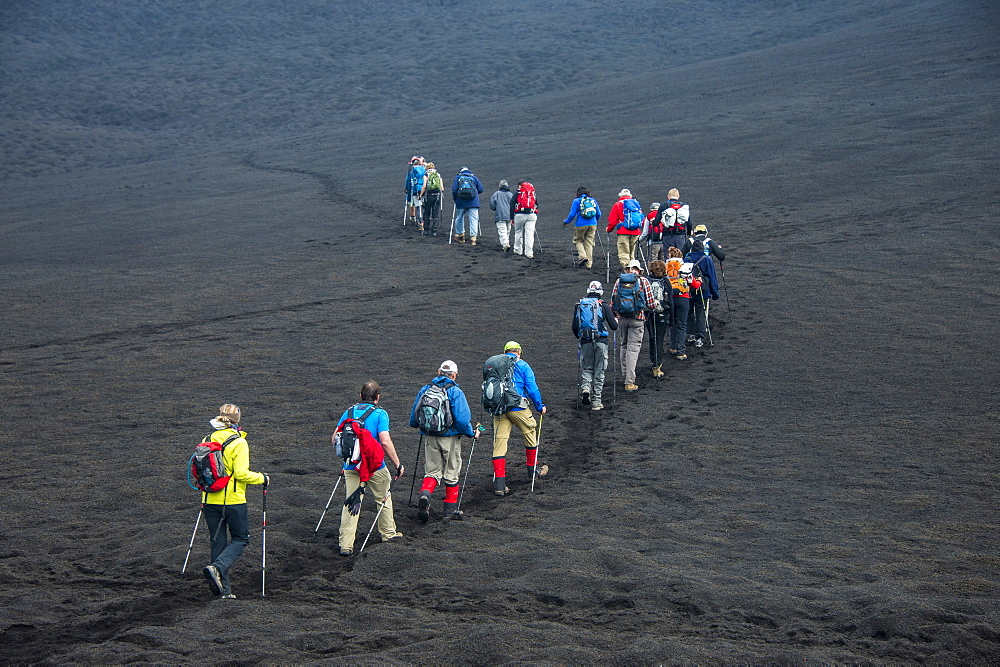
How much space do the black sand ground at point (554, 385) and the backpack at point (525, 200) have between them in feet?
4.13

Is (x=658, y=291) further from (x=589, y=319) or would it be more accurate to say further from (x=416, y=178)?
(x=416, y=178)

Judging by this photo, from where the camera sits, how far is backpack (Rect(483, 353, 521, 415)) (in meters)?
10.9

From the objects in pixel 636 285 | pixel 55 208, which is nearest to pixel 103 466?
pixel 636 285

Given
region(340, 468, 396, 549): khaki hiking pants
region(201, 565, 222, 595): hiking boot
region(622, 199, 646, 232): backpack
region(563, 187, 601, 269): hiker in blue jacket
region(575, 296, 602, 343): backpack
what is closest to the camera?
region(201, 565, 222, 595): hiking boot

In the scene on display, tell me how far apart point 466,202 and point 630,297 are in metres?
9.27

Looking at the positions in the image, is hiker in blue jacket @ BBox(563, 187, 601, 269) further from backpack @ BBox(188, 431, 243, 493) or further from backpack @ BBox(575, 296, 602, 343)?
backpack @ BBox(188, 431, 243, 493)

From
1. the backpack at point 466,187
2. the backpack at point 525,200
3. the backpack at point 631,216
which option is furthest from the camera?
the backpack at point 466,187

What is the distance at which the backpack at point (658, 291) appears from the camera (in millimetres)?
14336

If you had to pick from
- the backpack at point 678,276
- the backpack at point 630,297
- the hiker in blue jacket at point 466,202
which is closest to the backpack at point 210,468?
the backpack at point 630,297

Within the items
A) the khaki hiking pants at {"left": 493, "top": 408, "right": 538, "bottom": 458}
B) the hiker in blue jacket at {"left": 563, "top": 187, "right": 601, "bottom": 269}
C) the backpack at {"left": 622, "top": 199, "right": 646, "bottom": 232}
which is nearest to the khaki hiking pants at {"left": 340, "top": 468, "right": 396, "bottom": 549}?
the khaki hiking pants at {"left": 493, "top": 408, "right": 538, "bottom": 458}

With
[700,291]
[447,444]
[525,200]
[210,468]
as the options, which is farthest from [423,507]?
[525,200]

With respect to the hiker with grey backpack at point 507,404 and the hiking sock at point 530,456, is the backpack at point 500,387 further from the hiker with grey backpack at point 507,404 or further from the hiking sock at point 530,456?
the hiking sock at point 530,456

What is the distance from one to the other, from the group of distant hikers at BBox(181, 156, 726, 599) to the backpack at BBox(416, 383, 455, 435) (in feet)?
0.04

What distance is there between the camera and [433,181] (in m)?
23.5
